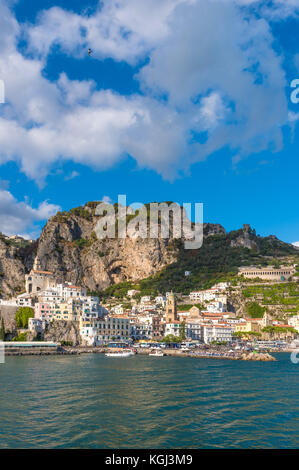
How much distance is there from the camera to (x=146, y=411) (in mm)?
23141

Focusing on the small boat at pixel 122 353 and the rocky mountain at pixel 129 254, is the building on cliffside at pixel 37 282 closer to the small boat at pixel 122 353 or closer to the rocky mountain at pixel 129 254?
the rocky mountain at pixel 129 254

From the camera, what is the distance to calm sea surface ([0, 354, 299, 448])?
18.0 meters

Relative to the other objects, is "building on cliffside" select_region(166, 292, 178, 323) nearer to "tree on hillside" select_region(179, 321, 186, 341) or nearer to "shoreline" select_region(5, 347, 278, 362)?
"tree on hillside" select_region(179, 321, 186, 341)

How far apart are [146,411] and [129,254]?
393ft

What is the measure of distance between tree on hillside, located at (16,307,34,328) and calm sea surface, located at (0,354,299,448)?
136ft

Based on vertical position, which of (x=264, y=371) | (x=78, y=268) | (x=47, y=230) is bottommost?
(x=264, y=371)

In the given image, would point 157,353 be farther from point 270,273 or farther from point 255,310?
point 270,273

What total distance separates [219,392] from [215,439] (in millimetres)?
11694

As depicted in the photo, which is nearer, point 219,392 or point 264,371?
point 219,392

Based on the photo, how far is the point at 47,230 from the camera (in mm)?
138875

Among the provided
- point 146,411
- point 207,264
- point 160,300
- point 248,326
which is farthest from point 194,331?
point 146,411

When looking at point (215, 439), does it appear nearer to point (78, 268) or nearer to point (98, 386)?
point (98, 386)

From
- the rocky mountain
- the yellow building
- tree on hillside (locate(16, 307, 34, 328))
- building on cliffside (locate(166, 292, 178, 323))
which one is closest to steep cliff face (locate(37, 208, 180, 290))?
the rocky mountain

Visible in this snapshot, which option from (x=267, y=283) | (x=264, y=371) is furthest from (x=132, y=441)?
(x=267, y=283)
